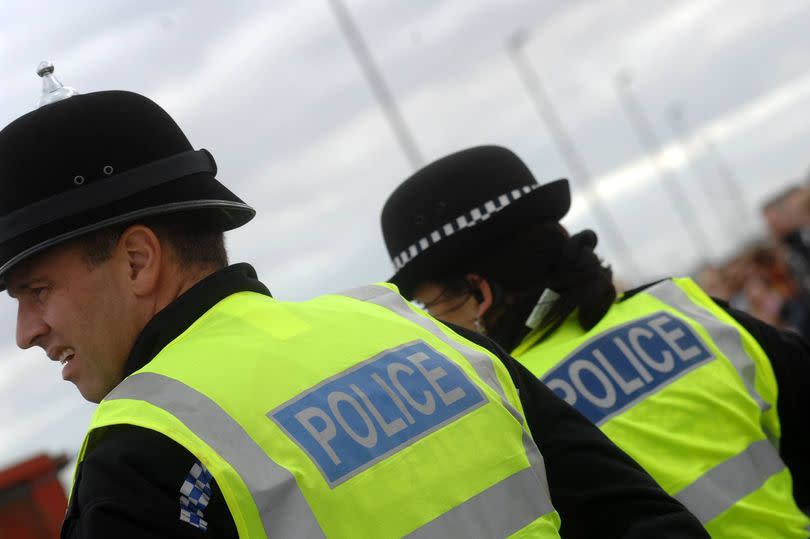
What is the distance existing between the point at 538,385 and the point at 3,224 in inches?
41.6

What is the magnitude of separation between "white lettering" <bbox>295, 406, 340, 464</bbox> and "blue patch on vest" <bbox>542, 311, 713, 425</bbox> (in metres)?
1.18

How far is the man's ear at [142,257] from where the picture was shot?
79.1 inches

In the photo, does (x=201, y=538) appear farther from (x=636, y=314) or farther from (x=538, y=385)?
(x=636, y=314)

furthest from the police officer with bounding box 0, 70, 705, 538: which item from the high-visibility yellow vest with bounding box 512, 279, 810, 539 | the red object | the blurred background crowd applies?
the blurred background crowd

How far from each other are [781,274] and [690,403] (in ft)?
44.8

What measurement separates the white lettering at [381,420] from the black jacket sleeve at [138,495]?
0.32 meters

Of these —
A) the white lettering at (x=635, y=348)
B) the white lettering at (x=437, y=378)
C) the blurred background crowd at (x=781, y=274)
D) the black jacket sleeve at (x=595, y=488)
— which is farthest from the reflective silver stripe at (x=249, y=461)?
the blurred background crowd at (x=781, y=274)

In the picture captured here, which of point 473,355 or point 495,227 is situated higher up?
point 495,227

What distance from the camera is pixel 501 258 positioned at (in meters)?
3.26

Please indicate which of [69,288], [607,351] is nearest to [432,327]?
[69,288]

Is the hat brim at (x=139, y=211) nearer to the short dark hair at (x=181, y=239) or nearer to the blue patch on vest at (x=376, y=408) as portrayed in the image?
the short dark hair at (x=181, y=239)

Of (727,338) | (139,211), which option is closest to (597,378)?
(727,338)

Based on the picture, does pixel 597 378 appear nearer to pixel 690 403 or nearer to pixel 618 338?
pixel 618 338

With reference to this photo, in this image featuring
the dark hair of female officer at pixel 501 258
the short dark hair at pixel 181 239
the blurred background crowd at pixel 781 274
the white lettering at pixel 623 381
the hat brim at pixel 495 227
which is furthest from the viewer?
the blurred background crowd at pixel 781 274
